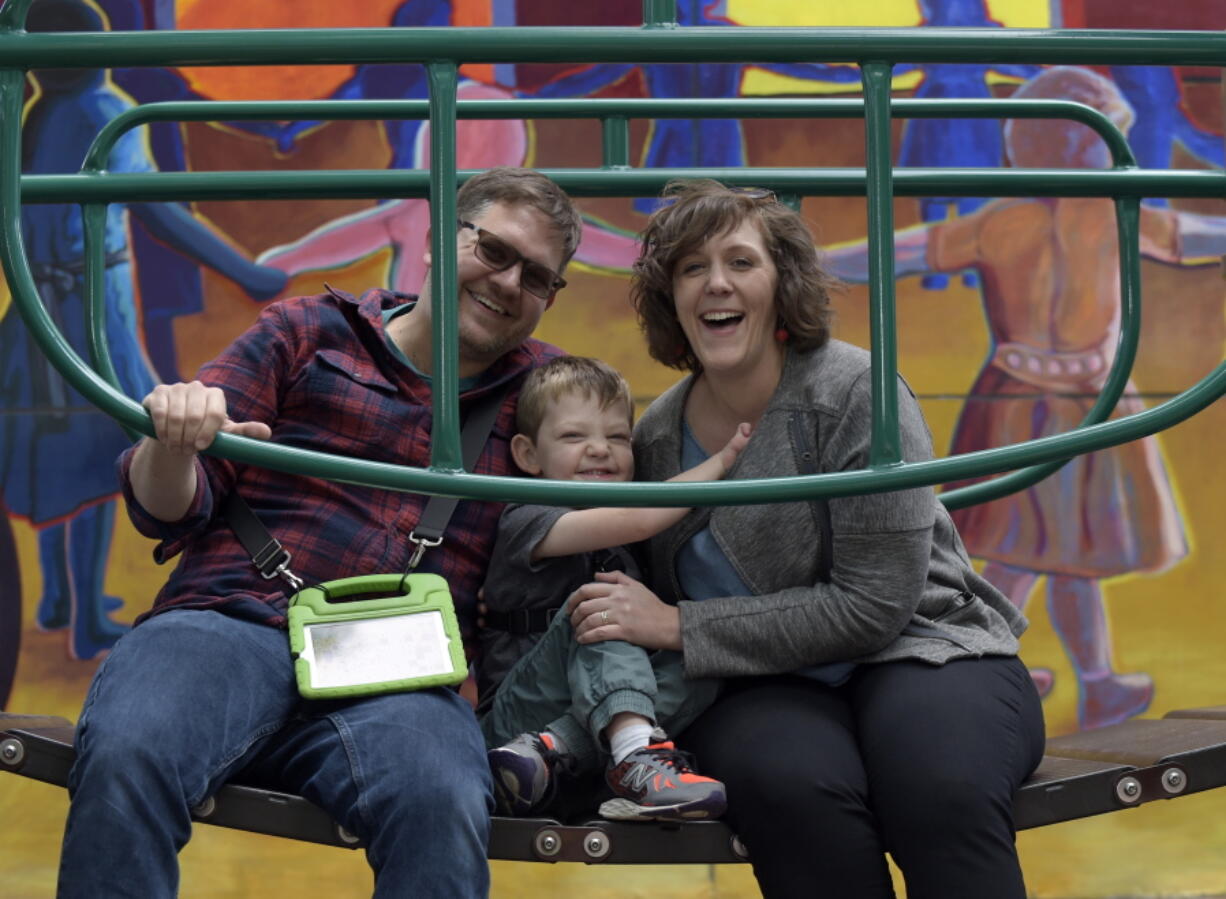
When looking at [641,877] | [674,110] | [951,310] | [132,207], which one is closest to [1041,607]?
[951,310]

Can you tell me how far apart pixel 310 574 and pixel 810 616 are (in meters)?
0.70

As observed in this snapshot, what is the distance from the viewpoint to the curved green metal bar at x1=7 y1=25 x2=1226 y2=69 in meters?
1.68

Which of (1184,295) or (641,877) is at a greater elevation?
(1184,295)

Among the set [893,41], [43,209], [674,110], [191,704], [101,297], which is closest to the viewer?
[893,41]

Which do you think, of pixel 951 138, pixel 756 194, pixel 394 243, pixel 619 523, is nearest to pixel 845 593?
pixel 619 523

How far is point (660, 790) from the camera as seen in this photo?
6.15ft

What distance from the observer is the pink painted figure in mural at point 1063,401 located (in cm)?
445

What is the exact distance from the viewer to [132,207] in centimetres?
437

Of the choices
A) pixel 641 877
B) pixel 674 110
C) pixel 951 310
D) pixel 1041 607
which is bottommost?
pixel 641 877

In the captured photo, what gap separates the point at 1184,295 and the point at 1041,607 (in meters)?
1.03

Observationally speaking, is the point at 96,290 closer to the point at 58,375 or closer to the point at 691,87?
the point at 58,375

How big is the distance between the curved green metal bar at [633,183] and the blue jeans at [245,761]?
0.61 m

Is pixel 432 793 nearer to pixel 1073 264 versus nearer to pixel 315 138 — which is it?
pixel 315 138

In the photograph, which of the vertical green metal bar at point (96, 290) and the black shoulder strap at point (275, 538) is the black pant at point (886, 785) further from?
the vertical green metal bar at point (96, 290)
